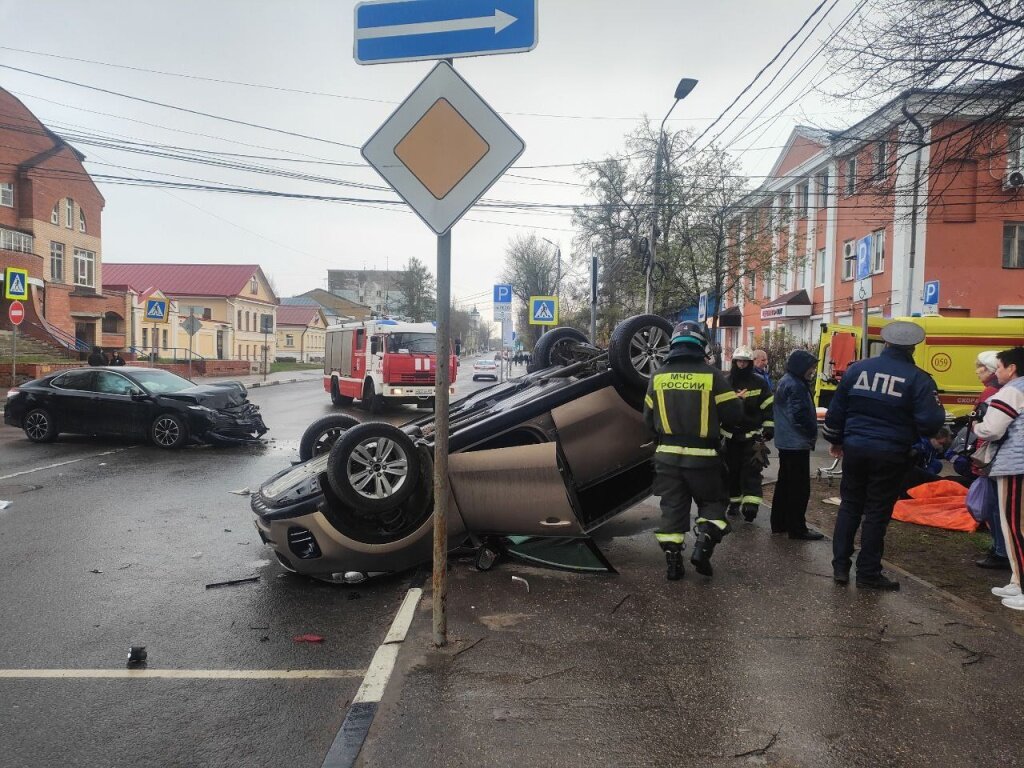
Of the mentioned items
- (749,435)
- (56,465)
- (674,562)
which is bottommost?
(56,465)

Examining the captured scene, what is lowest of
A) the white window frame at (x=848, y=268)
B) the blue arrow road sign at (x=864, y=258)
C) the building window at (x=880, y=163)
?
the blue arrow road sign at (x=864, y=258)

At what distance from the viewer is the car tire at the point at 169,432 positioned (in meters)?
11.7

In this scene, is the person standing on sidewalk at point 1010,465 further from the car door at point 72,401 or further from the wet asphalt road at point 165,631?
the car door at point 72,401

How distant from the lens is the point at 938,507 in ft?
22.9

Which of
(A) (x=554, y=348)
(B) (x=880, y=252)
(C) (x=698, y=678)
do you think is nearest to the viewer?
(C) (x=698, y=678)

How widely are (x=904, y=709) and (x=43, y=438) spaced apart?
1347 cm

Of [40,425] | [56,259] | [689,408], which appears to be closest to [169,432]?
[40,425]

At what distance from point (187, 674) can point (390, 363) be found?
1532 centimetres

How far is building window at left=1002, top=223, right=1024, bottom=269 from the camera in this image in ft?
78.8

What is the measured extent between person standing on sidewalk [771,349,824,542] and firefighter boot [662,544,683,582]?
1787 millimetres

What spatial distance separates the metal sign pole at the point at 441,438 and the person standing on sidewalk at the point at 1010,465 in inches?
141

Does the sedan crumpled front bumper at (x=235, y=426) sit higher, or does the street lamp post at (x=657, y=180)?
the street lamp post at (x=657, y=180)

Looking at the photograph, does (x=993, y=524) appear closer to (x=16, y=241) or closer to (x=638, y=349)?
(x=638, y=349)

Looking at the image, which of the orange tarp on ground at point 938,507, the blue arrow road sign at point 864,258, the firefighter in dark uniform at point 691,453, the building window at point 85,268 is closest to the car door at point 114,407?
the firefighter in dark uniform at point 691,453
